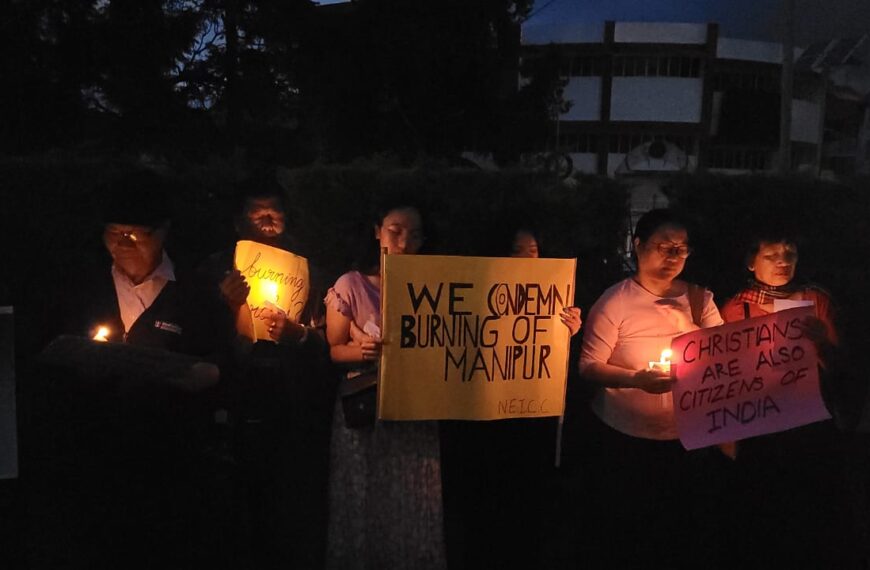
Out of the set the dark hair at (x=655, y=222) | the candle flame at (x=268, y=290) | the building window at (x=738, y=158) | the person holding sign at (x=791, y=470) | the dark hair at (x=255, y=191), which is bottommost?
the person holding sign at (x=791, y=470)

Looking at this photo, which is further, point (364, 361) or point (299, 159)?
point (299, 159)

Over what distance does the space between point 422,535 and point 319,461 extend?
61.6 inches

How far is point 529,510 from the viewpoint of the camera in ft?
12.3

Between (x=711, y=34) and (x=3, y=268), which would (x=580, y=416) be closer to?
(x=3, y=268)

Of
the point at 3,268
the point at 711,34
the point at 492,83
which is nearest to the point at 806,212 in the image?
the point at 3,268

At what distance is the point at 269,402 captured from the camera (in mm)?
4059

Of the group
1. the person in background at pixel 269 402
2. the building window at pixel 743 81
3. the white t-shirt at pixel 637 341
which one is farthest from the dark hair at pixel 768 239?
the building window at pixel 743 81

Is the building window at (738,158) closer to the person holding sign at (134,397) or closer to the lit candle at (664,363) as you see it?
the lit candle at (664,363)

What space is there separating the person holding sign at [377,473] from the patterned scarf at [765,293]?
154 cm

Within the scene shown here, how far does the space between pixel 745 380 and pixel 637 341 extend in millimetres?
546

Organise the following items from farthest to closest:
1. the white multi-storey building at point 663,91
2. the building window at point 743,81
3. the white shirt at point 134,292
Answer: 1. the building window at point 743,81
2. the white multi-storey building at point 663,91
3. the white shirt at point 134,292

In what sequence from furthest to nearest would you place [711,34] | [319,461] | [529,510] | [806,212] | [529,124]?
1. [711,34]
2. [529,124]
3. [806,212]
4. [319,461]
5. [529,510]

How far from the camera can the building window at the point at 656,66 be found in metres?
38.8

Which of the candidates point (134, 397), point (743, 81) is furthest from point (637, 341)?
point (743, 81)
